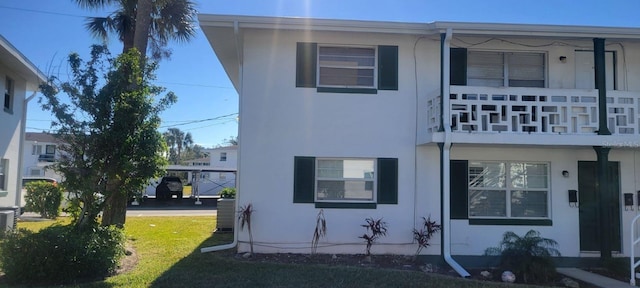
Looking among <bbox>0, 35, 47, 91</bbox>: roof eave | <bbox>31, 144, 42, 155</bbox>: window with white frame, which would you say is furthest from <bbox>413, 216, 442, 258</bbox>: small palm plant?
<bbox>31, 144, 42, 155</bbox>: window with white frame

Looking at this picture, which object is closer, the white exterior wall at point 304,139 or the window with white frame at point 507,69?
the white exterior wall at point 304,139

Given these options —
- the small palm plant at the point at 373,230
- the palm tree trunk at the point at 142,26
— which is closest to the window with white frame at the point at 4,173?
the palm tree trunk at the point at 142,26

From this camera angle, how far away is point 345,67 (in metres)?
9.56

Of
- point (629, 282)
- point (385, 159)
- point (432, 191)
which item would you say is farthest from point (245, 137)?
point (629, 282)

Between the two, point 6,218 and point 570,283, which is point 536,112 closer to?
point 570,283

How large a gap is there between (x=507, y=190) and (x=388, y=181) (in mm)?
2640

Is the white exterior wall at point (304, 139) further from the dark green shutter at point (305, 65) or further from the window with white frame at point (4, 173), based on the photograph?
Result: the window with white frame at point (4, 173)

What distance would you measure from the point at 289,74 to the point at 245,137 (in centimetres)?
162

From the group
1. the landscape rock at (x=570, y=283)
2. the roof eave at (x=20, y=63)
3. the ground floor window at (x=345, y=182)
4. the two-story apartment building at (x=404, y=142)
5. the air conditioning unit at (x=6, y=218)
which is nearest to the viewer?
the landscape rock at (x=570, y=283)

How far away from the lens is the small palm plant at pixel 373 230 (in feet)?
29.0

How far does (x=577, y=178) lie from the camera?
9.52m

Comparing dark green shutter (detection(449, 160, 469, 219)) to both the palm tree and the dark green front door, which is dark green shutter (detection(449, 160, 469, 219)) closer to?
the dark green front door

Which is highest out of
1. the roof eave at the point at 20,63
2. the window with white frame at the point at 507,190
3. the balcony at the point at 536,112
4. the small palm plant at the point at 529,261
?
the roof eave at the point at 20,63

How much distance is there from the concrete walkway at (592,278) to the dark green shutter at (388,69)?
498 cm
